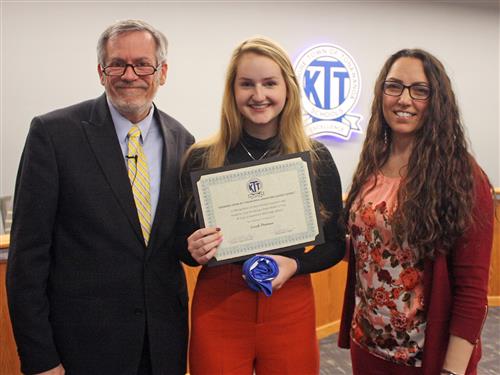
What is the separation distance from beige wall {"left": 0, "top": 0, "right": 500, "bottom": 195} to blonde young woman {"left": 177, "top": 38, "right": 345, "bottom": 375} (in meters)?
3.64

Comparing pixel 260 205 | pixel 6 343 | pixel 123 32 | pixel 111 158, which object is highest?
pixel 123 32

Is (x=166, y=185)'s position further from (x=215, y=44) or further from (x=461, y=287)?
(x=215, y=44)

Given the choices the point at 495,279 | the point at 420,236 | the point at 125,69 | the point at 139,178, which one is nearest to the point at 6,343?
the point at 139,178

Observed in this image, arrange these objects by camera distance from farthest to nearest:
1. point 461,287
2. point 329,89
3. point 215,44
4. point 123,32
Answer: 1. point 329,89
2. point 215,44
3. point 123,32
4. point 461,287

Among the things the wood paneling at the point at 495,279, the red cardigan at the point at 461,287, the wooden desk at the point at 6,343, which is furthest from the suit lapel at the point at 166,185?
the wood paneling at the point at 495,279

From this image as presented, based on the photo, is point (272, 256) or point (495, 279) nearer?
point (272, 256)

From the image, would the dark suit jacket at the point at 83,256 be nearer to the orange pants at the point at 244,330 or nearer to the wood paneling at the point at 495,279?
the orange pants at the point at 244,330

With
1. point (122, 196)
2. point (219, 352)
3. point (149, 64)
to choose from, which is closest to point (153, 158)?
point (122, 196)

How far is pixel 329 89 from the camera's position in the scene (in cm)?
596

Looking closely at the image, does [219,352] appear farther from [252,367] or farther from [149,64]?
[149,64]

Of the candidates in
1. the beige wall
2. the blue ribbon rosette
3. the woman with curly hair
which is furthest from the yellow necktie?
the beige wall

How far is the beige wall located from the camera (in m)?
4.84

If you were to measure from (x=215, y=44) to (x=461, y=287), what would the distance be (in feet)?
14.5

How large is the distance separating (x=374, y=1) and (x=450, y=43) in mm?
1311
